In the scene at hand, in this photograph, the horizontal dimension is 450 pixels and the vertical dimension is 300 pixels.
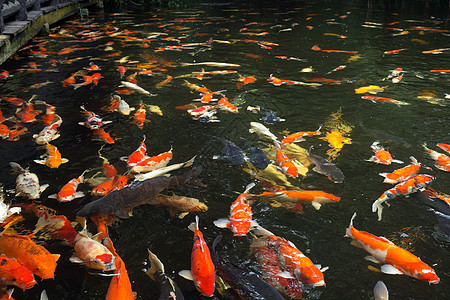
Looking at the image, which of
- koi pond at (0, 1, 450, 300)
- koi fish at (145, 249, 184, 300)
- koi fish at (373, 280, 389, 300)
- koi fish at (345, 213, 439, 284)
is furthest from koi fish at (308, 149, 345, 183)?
koi fish at (145, 249, 184, 300)

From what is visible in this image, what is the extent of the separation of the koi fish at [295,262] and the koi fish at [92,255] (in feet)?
3.78

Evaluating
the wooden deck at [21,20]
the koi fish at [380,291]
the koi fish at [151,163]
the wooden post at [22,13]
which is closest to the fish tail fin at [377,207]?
the koi fish at [380,291]

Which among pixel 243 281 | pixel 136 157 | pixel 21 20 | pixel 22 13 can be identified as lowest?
pixel 243 281

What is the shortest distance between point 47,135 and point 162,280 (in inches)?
115

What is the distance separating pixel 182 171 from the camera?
407 cm

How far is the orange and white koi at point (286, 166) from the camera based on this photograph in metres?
3.91

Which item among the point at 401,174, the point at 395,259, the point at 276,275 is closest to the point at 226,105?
the point at 401,174

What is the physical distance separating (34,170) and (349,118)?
4044mm

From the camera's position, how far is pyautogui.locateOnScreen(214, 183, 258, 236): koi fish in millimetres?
3143

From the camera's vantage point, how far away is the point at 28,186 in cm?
365

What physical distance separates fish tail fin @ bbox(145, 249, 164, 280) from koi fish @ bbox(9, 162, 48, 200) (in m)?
1.52

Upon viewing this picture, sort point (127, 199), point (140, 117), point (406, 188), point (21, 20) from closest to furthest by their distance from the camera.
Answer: point (127, 199), point (406, 188), point (140, 117), point (21, 20)

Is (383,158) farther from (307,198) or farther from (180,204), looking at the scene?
(180,204)

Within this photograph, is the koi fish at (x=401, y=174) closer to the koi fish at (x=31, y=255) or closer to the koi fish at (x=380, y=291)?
the koi fish at (x=380, y=291)
